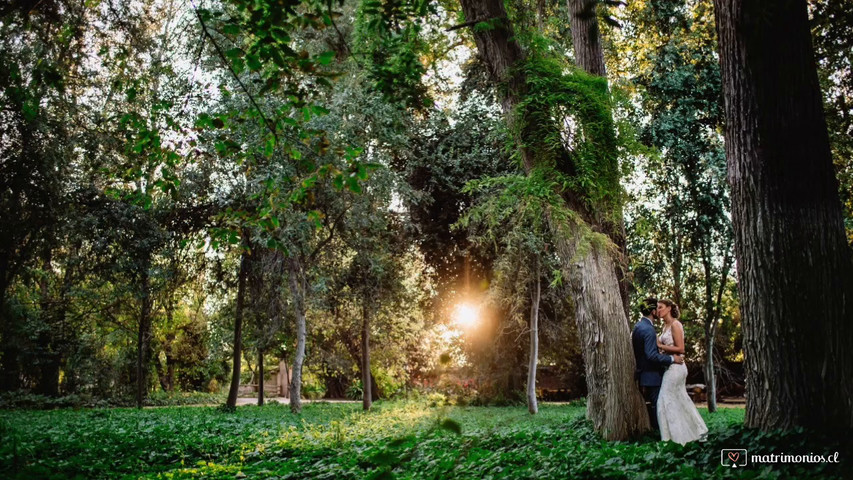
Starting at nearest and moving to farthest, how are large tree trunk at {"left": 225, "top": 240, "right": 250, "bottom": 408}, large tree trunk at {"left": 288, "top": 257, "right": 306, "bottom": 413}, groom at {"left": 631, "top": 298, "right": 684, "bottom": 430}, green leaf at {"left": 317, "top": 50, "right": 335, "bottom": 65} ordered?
green leaf at {"left": 317, "top": 50, "right": 335, "bottom": 65}, groom at {"left": 631, "top": 298, "right": 684, "bottom": 430}, large tree trunk at {"left": 288, "top": 257, "right": 306, "bottom": 413}, large tree trunk at {"left": 225, "top": 240, "right": 250, "bottom": 408}

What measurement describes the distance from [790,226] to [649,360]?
10.6ft

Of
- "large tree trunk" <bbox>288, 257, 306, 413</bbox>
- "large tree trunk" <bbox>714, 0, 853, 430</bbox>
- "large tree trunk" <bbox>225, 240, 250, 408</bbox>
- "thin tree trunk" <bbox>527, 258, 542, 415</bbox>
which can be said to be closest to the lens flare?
"thin tree trunk" <bbox>527, 258, 542, 415</bbox>

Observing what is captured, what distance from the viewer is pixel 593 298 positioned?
22.8 ft

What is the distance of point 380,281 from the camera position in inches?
736

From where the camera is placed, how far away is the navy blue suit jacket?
7.00 meters

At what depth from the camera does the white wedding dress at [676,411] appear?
22.6ft

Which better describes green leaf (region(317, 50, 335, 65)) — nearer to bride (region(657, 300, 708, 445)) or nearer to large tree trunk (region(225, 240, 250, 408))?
bride (region(657, 300, 708, 445))

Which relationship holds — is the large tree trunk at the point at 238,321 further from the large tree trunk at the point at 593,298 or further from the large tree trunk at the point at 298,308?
the large tree trunk at the point at 593,298

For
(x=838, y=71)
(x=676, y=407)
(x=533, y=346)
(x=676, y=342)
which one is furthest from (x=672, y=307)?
(x=533, y=346)

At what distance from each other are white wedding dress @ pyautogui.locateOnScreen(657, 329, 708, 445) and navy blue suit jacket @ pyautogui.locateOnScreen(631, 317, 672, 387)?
5.3 inches

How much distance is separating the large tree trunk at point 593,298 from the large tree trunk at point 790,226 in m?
2.31

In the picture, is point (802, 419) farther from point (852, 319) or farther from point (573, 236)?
point (573, 236)

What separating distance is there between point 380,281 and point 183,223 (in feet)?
22.5

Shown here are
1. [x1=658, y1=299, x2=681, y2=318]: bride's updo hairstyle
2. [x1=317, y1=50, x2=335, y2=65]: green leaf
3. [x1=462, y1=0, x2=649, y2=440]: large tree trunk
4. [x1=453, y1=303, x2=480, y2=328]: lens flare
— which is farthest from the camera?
[x1=453, y1=303, x2=480, y2=328]: lens flare
